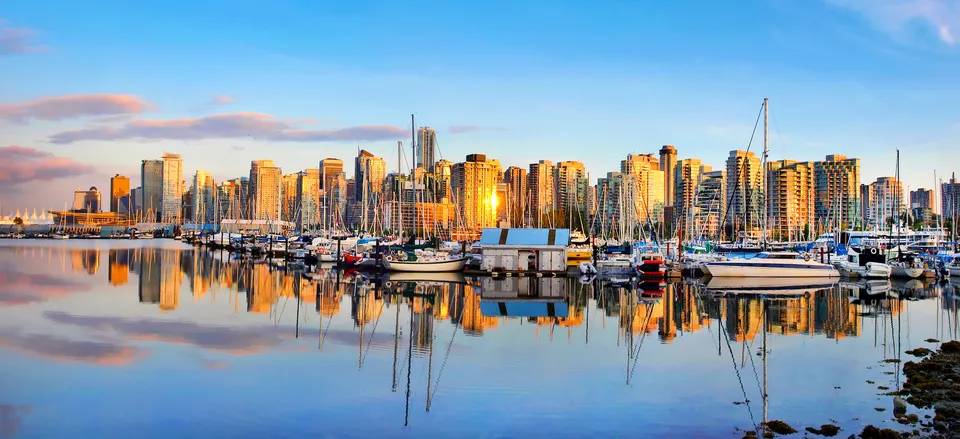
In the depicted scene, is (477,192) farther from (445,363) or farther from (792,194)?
(445,363)

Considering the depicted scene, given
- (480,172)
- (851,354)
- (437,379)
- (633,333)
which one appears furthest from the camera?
(480,172)

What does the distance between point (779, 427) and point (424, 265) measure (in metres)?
51.0

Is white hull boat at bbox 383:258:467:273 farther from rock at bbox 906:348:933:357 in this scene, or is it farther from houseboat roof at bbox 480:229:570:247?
rock at bbox 906:348:933:357

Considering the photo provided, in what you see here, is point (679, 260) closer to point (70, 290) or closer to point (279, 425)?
point (70, 290)

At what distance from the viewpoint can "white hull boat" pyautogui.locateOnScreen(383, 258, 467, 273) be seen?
6700 centimetres

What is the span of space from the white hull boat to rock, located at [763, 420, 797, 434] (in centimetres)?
5042

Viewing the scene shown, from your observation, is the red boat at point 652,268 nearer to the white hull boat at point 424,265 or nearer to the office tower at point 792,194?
the white hull boat at point 424,265

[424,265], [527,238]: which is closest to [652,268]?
[527,238]

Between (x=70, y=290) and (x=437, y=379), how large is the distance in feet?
127

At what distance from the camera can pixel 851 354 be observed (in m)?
27.4

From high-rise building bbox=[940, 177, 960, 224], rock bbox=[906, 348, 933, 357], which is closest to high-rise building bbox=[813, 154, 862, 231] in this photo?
high-rise building bbox=[940, 177, 960, 224]

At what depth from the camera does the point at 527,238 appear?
2591 inches

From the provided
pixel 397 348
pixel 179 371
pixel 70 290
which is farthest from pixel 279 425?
pixel 70 290

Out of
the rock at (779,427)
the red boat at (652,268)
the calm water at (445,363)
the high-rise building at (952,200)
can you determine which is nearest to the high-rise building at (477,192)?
the high-rise building at (952,200)
